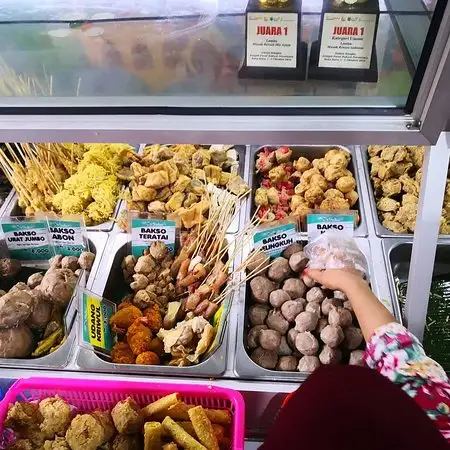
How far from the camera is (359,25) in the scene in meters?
1.46

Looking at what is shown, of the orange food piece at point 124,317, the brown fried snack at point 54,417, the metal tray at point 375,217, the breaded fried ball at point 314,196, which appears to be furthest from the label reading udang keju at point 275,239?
the brown fried snack at point 54,417

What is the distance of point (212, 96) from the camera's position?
158 cm

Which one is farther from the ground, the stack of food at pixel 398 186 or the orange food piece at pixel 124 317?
the stack of food at pixel 398 186

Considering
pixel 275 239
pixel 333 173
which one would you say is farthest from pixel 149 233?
pixel 333 173

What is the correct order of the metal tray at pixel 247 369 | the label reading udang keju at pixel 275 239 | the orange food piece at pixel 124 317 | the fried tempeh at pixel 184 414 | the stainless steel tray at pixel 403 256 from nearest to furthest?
the fried tempeh at pixel 184 414 → the metal tray at pixel 247 369 → the orange food piece at pixel 124 317 → the label reading udang keju at pixel 275 239 → the stainless steel tray at pixel 403 256

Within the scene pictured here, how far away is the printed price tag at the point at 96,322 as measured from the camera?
6.28 feet

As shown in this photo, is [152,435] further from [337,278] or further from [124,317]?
[337,278]

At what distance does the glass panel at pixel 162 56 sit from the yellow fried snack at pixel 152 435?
0.93 m

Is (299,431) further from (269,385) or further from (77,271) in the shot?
(77,271)

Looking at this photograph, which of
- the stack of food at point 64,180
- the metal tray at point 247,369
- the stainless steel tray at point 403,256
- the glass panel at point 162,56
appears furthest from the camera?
the stack of food at point 64,180

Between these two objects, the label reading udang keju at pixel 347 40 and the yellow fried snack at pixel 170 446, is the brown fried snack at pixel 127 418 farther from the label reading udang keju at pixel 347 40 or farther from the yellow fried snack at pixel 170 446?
the label reading udang keju at pixel 347 40

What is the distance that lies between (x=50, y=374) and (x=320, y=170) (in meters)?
1.47

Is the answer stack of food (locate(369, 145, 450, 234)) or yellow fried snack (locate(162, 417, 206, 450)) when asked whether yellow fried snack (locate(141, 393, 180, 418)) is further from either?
stack of food (locate(369, 145, 450, 234))

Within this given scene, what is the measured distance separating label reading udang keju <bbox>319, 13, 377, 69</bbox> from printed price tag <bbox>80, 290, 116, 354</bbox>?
1066 mm
